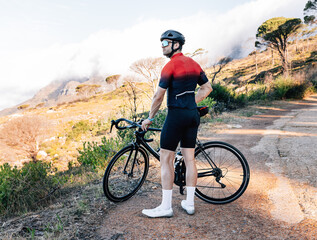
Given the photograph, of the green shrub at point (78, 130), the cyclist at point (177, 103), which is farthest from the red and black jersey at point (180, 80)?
the green shrub at point (78, 130)

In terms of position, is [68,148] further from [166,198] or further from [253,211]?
[253,211]

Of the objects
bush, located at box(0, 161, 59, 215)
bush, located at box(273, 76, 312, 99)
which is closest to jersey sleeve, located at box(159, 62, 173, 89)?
bush, located at box(0, 161, 59, 215)

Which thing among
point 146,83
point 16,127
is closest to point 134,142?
point 146,83

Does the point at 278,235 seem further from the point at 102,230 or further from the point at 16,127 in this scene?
the point at 16,127

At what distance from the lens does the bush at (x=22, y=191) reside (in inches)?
149

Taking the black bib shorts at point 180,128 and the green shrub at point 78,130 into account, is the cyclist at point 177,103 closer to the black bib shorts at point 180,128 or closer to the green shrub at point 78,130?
the black bib shorts at point 180,128

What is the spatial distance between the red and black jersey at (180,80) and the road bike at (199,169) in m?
0.69

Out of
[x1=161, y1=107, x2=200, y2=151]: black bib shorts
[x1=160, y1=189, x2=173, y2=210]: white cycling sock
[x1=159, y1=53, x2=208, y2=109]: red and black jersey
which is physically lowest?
[x1=160, y1=189, x2=173, y2=210]: white cycling sock

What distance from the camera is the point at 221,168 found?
3279 mm

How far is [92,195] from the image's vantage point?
3410 millimetres

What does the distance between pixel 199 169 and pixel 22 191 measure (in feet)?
10.6

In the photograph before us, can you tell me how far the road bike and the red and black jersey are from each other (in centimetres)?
69

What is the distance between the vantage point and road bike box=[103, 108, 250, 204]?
294cm

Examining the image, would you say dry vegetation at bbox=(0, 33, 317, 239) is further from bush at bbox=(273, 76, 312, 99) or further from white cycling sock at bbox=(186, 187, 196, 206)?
white cycling sock at bbox=(186, 187, 196, 206)
